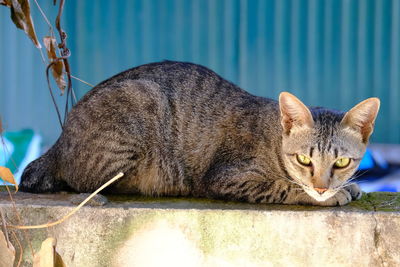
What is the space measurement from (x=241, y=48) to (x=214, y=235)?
3815mm

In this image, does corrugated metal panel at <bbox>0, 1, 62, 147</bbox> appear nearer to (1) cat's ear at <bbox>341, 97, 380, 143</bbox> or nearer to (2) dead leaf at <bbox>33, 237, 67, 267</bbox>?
(1) cat's ear at <bbox>341, 97, 380, 143</bbox>

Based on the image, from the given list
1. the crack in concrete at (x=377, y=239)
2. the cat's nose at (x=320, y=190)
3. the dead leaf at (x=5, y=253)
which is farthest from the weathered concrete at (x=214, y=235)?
the dead leaf at (x=5, y=253)

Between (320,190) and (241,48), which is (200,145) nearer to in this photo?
(320,190)

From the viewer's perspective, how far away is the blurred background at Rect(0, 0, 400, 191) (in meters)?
6.21

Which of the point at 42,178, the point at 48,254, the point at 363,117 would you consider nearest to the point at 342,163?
the point at 363,117

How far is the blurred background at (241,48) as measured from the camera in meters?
6.21

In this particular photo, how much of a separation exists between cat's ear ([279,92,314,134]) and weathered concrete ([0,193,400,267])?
1.69ft

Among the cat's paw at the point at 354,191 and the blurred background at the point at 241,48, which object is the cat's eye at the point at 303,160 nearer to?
the cat's paw at the point at 354,191

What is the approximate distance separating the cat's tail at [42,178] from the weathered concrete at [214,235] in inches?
20.2

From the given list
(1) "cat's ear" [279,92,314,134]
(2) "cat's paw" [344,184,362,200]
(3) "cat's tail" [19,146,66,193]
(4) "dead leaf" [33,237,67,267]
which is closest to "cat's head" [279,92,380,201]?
(1) "cat's ear" [279,92,314,134]

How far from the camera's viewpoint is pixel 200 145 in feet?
11.5

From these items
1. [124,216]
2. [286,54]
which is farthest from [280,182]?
[286,54]

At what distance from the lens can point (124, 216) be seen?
278 centimetres

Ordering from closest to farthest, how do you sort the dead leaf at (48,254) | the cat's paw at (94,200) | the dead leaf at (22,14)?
1. the dead leaf at (48,254)
2. the dead leaf at (22,14)
3. the cat's paw at (94,200)
